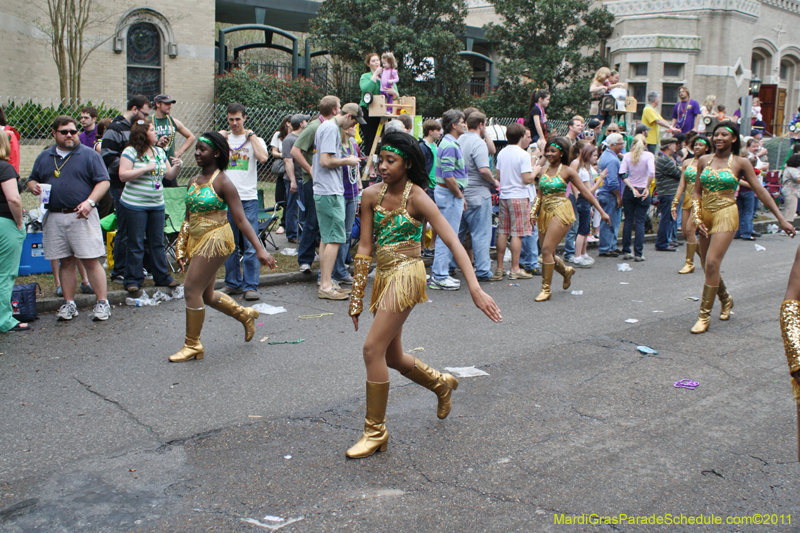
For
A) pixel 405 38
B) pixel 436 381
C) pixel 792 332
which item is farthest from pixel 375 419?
pixel 405 38

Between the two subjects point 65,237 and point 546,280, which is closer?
point 65,237

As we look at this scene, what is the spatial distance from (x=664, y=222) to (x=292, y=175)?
22.4 feet

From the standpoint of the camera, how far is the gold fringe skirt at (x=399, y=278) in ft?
14.4

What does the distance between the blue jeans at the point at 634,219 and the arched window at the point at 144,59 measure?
13084 millimetres

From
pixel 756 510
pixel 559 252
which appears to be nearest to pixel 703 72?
pixel 559 252

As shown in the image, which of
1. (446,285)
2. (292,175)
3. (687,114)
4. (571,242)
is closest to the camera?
(446,285)

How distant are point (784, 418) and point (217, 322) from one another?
5227 mm

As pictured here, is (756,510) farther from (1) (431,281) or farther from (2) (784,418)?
(1) (431,281)

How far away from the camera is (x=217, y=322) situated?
7531 mm

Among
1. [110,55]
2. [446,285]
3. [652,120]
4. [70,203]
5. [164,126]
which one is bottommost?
[446,285]

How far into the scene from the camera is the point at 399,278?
444 centimetres

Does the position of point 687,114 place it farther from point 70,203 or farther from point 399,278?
point 399,278

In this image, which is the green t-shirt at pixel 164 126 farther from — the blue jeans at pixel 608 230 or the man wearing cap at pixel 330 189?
the blue jeans at pixel 608 230

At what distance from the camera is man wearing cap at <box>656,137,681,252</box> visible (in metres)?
13.0
